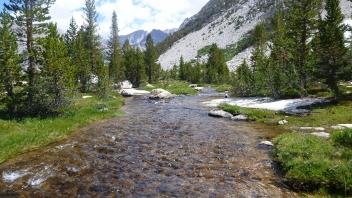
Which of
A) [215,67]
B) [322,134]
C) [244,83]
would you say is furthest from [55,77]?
[215,67]

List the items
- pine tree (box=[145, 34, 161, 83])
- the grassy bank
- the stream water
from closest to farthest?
the grassy bank < the stream water < pine tree (box=[145, 34, 161, 83])

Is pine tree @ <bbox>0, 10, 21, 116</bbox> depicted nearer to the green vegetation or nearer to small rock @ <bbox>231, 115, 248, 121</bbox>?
small rock @ <bbox>231, 115, 248, 121</bbox>

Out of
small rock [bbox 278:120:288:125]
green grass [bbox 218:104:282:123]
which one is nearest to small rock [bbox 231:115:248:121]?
green grass [bbox 218:104:282:123]

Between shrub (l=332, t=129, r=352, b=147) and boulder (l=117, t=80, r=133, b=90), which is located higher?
boulder (l=117, t=80, r=133, b=90)

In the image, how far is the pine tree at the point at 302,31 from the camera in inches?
1764

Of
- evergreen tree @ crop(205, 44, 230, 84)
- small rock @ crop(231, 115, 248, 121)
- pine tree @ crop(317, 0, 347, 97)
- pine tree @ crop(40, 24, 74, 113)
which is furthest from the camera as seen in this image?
evergreen tree @ crop(205, 44, 230, 84)

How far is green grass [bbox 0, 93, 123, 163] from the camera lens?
823 inches

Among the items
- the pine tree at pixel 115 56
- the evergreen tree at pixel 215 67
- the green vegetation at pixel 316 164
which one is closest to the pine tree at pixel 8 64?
the green vegetation at pixel 316 164

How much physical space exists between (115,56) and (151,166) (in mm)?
84071

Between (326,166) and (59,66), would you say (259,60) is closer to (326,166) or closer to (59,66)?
(59,66)

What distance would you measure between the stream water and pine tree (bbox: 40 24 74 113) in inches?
319

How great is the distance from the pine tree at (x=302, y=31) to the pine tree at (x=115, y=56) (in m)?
37.6

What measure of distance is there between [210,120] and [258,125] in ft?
16.0

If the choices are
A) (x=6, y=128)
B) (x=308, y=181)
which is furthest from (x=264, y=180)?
(x=6, y=128)
